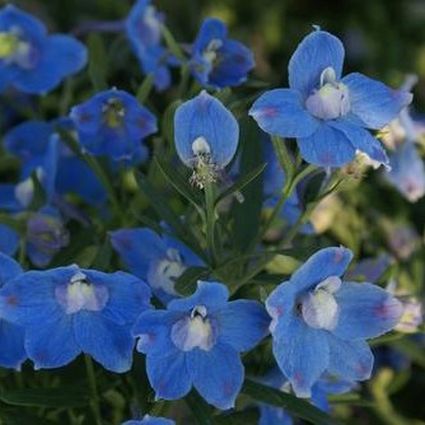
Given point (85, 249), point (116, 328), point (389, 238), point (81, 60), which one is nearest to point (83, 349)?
point (116, 328)

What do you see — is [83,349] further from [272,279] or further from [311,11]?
[311,11]

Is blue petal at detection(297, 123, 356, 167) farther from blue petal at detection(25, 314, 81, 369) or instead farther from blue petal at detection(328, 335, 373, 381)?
blue petal at detection(25, 314, 81, 369)

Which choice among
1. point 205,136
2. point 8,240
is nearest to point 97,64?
point 8,240

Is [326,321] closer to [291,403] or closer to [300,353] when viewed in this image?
[300,353]

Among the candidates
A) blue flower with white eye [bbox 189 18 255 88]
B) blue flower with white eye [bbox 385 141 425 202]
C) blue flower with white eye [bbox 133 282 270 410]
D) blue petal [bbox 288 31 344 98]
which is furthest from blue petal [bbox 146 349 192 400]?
blue flower with white eye [bbox 385 141 425 202]

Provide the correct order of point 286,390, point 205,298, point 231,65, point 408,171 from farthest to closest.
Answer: point 408,171 → point 231,65 → point 286,390 → point 205,298
